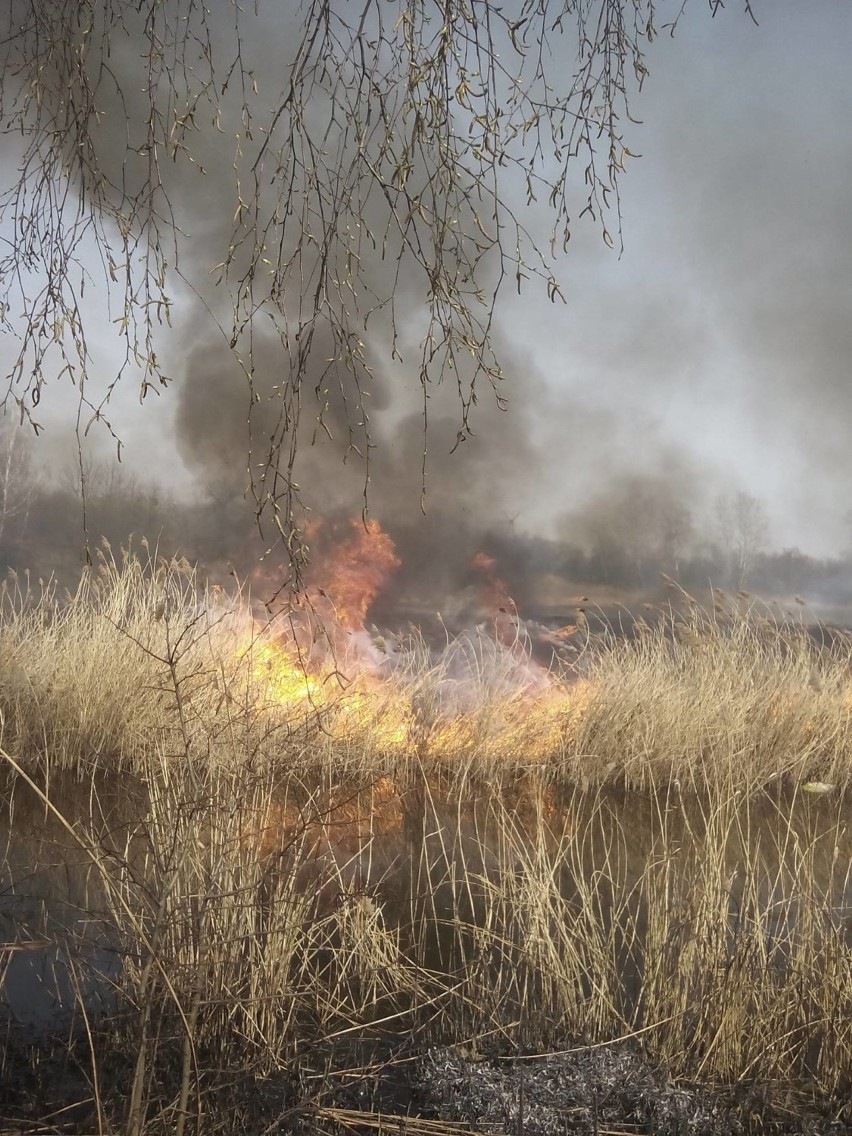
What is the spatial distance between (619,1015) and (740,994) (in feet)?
0.81

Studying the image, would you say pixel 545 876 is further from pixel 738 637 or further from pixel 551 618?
pixel 551 618

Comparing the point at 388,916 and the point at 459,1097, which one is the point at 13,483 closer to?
the point at 388,916

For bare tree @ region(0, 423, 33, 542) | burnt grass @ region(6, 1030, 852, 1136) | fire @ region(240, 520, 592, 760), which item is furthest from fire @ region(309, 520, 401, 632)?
burnt grass @ region(6, 1030, 852, 1136)

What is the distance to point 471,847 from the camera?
3.29 meters

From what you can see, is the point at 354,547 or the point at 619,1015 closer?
the point at 619,1015

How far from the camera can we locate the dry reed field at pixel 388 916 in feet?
4.84

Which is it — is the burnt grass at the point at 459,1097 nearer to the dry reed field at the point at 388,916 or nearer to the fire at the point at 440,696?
the dry reed field at the point at 388,916

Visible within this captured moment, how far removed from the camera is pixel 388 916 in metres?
2.51

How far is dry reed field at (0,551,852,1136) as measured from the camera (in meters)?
1.48

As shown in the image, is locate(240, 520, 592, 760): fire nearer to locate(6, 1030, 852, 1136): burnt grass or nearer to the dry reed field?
the dry reed field

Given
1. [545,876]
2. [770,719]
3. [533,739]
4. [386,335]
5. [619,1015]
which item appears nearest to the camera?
[619,1015]

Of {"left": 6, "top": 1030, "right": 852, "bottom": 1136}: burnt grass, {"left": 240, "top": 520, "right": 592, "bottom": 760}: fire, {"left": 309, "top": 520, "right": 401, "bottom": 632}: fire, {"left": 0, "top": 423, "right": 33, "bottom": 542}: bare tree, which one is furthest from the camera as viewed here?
{"left": 309, "top": 520, "right": 401, "bottom": 632}: fire

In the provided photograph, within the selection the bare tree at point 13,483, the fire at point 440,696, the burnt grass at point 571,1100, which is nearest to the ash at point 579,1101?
the burnt grass at point 571,1100

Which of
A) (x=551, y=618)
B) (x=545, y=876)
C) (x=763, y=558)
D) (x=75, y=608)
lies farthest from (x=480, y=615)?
(x=545, y=876)
